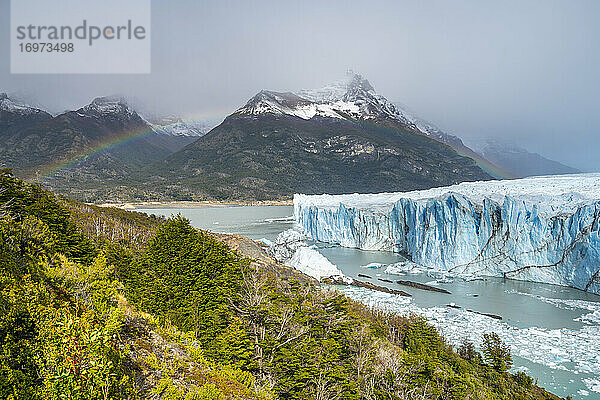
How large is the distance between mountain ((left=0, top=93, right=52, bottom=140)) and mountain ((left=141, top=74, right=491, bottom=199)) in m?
78.8

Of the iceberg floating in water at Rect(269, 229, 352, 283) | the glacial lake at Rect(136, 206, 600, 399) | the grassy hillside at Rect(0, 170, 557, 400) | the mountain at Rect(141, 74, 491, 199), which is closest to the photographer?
the grassy hillside at Rect(0, 170, 557, 400)

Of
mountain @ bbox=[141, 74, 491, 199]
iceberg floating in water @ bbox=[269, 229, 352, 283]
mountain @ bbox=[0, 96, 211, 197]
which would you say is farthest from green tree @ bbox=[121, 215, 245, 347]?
mountain @ bbox=[0, 96, 211, 197]

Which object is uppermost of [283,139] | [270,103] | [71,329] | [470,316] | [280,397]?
[270,103]

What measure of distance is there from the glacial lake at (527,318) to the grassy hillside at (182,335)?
1512 millimetres

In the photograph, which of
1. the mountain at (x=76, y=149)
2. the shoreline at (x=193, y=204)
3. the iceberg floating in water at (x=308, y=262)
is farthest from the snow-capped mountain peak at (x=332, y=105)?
the iceberg floating in water at (x=308, y=262)

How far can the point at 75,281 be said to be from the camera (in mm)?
6324

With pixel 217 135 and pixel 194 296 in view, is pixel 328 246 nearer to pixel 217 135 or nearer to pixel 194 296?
pixel 194 296

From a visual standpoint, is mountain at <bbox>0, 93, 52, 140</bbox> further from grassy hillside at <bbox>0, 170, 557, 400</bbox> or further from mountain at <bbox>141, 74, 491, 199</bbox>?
grassy hillside at <bbox>0, 170, 557, 400</bbox>

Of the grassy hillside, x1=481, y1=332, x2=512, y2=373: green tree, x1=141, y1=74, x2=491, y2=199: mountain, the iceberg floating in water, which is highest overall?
x1=141, y1=74, x2=491, y2=199: mountain

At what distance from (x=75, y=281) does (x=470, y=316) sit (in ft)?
53.0

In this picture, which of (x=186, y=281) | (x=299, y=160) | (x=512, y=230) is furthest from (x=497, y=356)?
(x=299, y=160)

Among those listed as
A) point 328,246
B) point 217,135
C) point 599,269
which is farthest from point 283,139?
point 599,269

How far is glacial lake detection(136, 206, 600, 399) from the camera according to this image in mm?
11469

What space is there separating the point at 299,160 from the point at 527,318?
10421 cm
